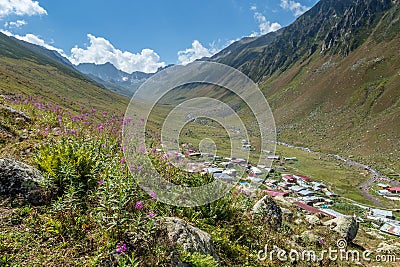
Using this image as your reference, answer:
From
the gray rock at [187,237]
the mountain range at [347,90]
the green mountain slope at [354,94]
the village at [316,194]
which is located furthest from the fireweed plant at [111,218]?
the mountain range at [347,90]

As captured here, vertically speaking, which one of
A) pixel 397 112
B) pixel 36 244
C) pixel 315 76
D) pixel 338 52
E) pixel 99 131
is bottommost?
pixel 36 244

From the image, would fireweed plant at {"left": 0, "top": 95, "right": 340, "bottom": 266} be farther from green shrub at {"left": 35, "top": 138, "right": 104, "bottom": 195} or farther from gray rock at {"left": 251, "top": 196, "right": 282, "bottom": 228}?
gray rock at {"left": 251, "top": 196, "right": 282, "bottom": 228}

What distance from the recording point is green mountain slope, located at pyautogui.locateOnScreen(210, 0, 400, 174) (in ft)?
335

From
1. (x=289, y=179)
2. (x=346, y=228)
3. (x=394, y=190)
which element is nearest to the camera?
(x=346, y=228)

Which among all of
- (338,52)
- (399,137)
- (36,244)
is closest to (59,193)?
(36,244)

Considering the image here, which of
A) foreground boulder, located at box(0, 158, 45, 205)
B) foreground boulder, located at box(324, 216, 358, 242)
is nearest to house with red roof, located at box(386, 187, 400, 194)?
foreground boulder, located at box(324, 216, 358, 242)

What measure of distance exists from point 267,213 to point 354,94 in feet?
494

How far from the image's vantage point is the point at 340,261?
770 centimetres

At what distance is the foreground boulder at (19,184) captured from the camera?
472cm

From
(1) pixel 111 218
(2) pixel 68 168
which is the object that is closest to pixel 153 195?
(1) pixel 111 218

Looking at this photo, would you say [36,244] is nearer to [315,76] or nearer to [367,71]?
[367,71]

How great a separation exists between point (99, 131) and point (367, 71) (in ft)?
547

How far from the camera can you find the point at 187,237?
4.41 meters

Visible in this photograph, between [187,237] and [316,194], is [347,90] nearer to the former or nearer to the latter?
[316,194]
